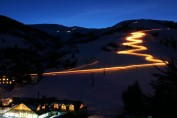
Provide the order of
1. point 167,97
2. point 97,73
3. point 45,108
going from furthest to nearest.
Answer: point 97,73 < point 45,108 < point 167,97

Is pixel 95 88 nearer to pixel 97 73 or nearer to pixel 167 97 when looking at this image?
pixel 97 73

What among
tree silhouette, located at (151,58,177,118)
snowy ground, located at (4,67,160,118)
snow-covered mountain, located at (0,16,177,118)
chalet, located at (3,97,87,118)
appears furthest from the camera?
snow-covered mountain, located at (0,16,177,118)

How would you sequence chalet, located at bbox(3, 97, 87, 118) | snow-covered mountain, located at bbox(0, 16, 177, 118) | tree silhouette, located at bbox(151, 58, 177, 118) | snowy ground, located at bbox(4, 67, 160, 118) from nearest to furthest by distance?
tree silhouette, located at bbox(151, 58, 177, 118) < chalet, located at bbox(3, 97, 87, 118) < snowy ground, located at bbox(4, 67, 160, 118) < snow-covered mountain, located at bbox(0, 16, 177, 118)

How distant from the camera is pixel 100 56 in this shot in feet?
266

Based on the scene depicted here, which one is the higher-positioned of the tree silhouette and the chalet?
the tree silhouette

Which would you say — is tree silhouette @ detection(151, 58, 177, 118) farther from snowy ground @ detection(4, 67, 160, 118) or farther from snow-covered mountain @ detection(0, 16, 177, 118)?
snowy ground @ detection(4, 67, 160, 118)

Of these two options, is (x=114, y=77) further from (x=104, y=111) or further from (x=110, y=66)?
(x=104, y=111)

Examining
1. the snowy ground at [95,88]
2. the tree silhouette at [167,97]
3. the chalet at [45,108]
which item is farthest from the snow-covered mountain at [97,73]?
the tree silhouette at [167,97]

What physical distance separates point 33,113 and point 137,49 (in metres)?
58.9

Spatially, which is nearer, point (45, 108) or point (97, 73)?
point (45, 108)

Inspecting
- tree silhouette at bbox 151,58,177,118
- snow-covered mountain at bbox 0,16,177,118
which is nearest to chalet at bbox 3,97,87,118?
snow-covered mountain at bbox 0,16,177,118

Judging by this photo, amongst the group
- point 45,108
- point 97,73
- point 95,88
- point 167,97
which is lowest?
point 45,108

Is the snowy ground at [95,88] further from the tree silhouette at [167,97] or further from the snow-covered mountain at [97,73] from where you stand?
the tree silhouette at [167,97]

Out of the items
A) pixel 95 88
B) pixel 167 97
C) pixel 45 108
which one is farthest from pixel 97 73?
pixel 167 97
